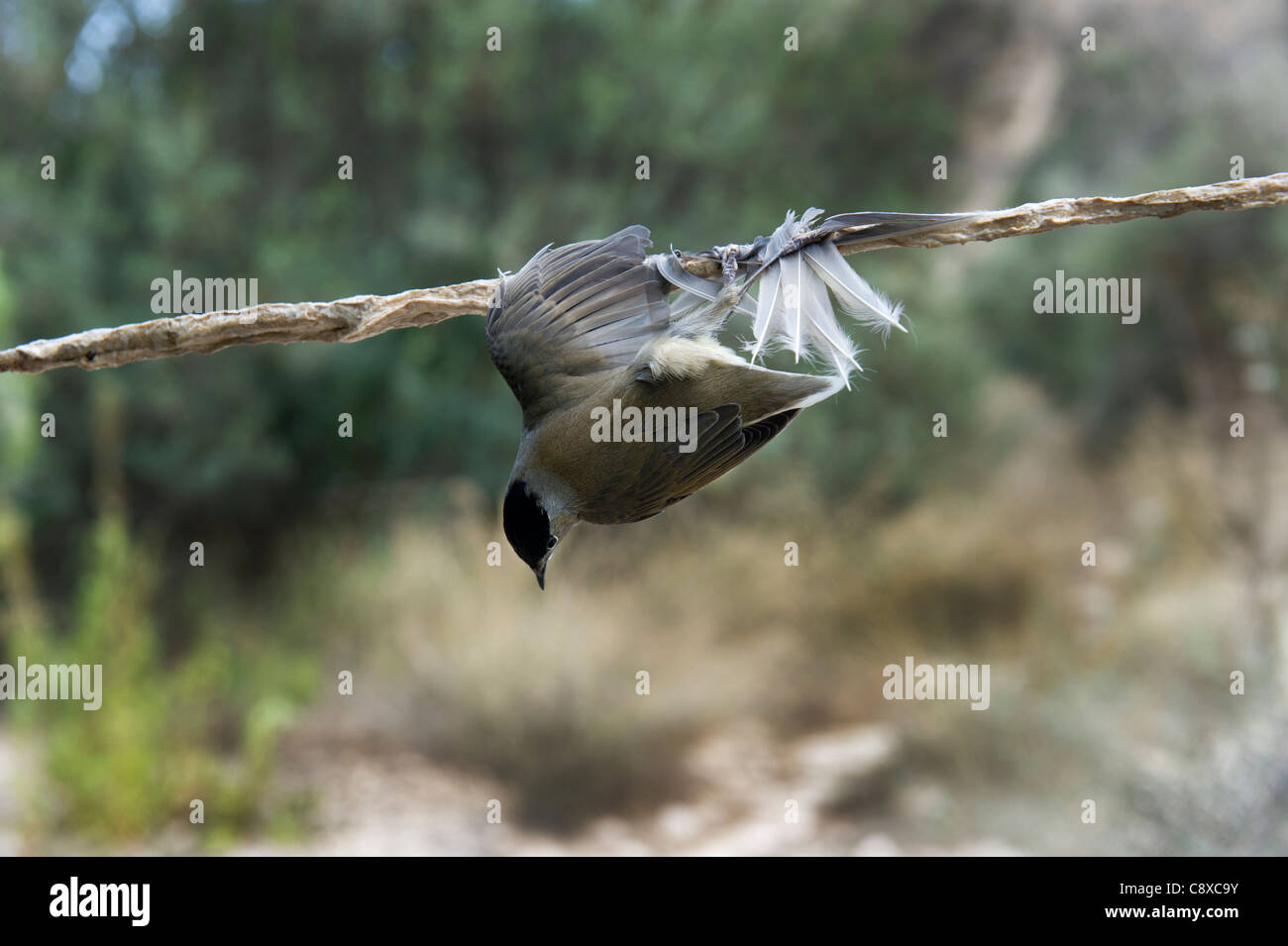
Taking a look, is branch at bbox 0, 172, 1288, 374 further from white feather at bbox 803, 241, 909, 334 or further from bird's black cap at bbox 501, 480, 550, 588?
bird's black cap at bbox 501, 480, 550, 588

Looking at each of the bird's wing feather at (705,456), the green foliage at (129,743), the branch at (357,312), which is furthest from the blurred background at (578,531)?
the bird's wing feather at (705,456)

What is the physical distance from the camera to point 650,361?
1.77 m

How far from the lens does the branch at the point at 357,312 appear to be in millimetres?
1537

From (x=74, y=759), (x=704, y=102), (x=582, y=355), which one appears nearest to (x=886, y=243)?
(x=582, y=355)

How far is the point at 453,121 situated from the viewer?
7.08 metres

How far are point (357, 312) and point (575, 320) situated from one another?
412 mm

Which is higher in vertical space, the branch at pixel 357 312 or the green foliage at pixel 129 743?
the branch at pixel 357 312

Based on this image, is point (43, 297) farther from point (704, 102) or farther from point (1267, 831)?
point (1267, 831)

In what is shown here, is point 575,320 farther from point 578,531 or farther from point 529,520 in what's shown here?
point 578,531

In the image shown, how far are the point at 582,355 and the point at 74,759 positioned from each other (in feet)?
12.4

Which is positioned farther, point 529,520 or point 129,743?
point 129,743

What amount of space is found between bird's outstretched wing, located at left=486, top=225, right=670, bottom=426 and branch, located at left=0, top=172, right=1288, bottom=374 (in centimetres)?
21

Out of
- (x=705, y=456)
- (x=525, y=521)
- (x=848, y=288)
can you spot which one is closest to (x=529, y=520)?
(x=525, y=521)

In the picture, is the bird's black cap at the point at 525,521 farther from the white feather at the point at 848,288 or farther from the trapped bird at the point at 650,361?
the white feather at the point at 848,288
